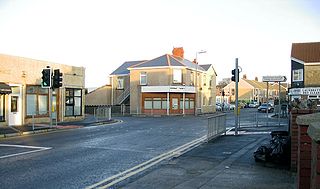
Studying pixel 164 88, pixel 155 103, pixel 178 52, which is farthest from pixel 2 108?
pixel 178 52

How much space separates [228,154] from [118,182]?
4.61 m

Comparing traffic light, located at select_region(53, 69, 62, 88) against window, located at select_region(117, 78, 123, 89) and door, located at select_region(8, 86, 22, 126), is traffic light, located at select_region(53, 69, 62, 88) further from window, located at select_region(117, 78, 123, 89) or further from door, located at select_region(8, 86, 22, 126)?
window, located at select_region(117, 78, 123, 89)

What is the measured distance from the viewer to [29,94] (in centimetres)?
2569

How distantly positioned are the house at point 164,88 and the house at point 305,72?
42.8ft

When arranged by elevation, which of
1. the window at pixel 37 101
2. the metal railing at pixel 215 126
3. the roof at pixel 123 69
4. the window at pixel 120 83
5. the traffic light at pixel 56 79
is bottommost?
the metal railing at pixel 215 126

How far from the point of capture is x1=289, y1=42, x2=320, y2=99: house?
1561 inches

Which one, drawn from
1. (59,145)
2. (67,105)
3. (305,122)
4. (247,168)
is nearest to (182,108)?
(67,105)

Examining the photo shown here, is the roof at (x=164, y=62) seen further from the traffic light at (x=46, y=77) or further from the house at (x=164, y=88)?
the traffic light at (x=46, y=77)

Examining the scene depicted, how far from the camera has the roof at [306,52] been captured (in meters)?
41.1

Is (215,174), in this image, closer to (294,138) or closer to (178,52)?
(294,138)

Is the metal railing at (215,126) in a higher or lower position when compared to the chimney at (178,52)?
lower

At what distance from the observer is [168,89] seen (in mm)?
45062

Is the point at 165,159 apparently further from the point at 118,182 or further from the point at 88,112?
the point at 88,112

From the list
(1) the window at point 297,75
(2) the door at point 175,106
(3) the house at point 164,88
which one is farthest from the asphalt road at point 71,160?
(1) the window at point 297,75
